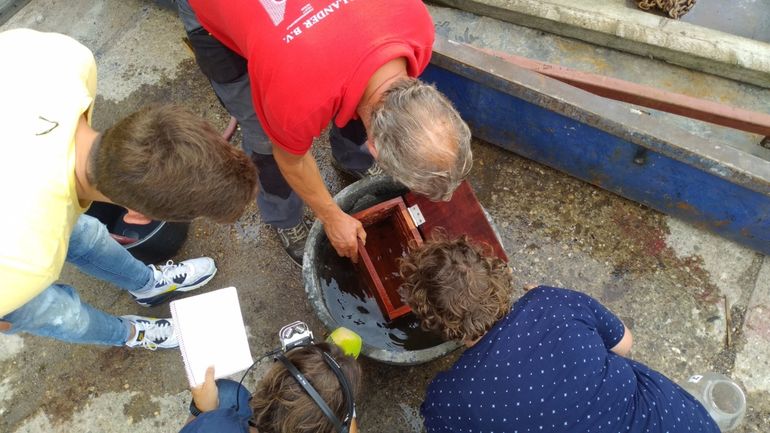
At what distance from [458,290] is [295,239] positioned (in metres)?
1.15

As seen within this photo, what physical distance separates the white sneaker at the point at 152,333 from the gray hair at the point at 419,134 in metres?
1.49

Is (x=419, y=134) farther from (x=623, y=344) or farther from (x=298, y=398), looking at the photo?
(x=623, y=344)

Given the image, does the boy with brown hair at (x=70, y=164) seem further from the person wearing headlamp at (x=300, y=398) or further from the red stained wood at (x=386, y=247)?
the red stained wood at (x=386, y=247)

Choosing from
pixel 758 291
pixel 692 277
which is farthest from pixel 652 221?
pixel 758 291

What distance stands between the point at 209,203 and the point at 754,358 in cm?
245

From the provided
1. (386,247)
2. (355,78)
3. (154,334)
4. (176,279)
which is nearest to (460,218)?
(386,247)

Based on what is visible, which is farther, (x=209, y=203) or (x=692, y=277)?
(x=692, y=277)

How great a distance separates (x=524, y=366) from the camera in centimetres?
156

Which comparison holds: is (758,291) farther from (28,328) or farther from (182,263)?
(28,328)

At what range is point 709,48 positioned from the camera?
2941 mm


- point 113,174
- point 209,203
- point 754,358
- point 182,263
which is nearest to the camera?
point 113,174

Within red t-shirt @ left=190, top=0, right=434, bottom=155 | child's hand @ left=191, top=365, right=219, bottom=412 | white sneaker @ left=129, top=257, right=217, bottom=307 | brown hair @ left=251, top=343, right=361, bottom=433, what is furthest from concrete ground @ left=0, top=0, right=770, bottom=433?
red t-shirt @ left=190, top=0, right=434, bottom=155

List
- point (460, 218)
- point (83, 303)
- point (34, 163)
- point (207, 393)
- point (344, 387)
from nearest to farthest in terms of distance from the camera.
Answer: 1. point (34, 163)
2. point (344, 387)
3. point (207, 393)
4. point (83, 303)
5. point (460, 218)

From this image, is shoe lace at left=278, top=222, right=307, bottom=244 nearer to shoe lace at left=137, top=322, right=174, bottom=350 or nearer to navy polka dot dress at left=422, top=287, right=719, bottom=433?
shoe lace at left=137, top=322, right=174, bottom=350
